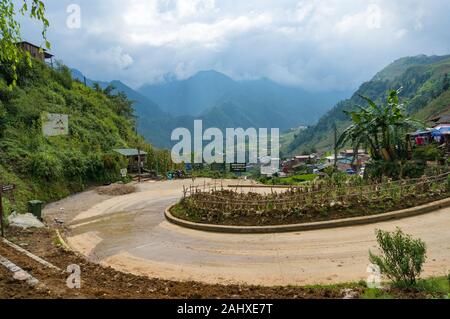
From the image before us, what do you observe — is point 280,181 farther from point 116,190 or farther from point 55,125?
point 55,125

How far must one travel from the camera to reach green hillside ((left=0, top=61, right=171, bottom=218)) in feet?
65.0

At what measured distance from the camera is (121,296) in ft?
18.7

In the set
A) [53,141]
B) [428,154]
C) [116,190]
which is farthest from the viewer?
[53,141]

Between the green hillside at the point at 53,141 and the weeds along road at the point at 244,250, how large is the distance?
476 centimetres

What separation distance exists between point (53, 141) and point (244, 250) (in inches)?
803

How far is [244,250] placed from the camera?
10.1 meters

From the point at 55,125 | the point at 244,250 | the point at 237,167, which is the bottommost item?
the point at 244,250

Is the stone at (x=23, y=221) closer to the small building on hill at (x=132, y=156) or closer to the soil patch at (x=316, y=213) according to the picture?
the soil patch at (x=316, y=213)

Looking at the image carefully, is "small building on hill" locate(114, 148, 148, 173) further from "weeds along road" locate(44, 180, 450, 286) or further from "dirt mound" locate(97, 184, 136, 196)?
"weeds along road" locate(44, 180, 450, 286)

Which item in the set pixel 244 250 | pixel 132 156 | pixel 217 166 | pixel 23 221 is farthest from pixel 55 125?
pixel 244 250

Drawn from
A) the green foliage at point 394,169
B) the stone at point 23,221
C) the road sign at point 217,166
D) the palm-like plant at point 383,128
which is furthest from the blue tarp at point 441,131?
the stone at point 23,221

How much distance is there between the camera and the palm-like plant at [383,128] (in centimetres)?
1944

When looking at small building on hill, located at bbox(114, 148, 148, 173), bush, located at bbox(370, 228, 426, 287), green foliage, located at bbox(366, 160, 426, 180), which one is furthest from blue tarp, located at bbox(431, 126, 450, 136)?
small building on hill, located at bbox(114, 148, 148, 173)

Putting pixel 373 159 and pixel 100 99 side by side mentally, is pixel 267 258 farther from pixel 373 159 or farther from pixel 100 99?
pixel 100 99
